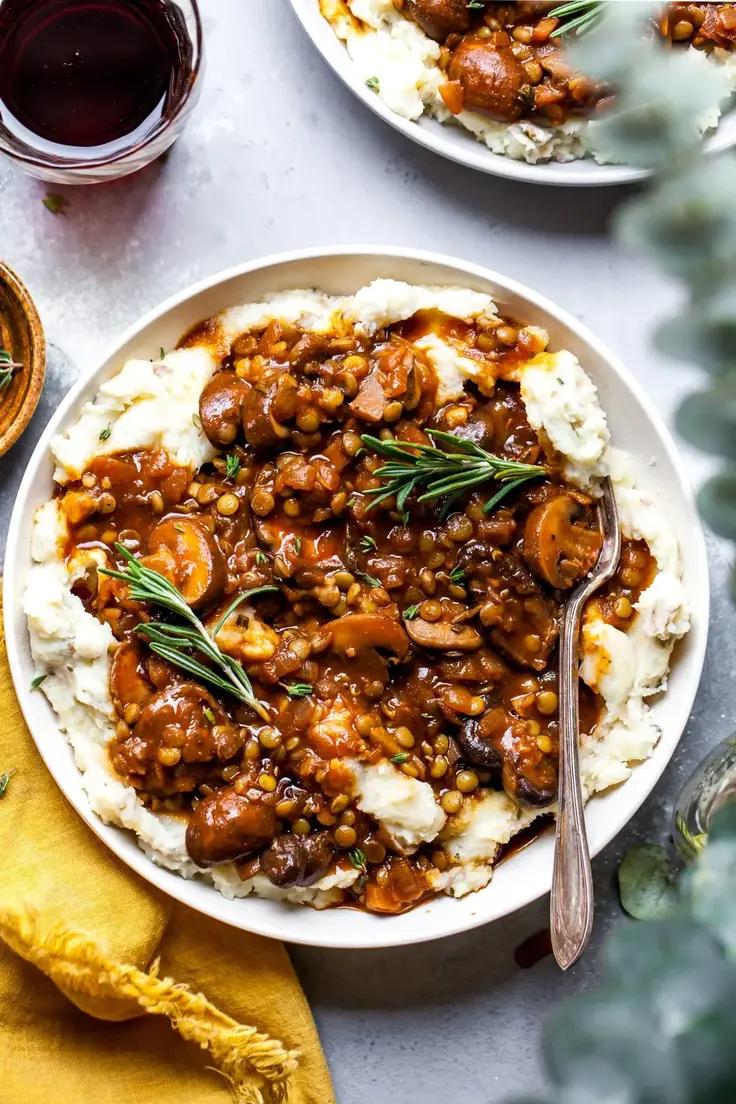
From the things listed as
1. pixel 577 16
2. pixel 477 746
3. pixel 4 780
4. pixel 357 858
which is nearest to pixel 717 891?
pixel 477 746

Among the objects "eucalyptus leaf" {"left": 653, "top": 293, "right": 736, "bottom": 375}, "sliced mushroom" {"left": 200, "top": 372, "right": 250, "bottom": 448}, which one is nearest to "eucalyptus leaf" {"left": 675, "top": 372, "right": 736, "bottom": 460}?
"eucalyptus leaf" {"left": 653, "top": 293, "right": 736, "bottom": 375}

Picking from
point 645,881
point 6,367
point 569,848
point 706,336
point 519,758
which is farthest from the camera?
point 645,881

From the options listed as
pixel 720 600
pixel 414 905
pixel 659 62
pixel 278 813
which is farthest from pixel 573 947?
pixel 659 62

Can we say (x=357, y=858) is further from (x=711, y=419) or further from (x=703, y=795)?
(x=711, y=419)

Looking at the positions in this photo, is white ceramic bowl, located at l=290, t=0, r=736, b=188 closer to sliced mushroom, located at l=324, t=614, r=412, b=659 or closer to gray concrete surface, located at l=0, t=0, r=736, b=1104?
gray concrete surface, located at l=0, t=0, r=736, b=1104

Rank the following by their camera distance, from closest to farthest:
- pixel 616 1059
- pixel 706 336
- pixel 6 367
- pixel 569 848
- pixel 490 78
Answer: pixel 616 1059, pixel 706 336, pixel 569 848, pixel 490 78, pixel 6 367

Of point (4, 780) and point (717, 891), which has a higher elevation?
point (717, 891)
